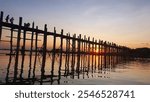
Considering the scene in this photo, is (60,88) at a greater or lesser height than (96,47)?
lesser

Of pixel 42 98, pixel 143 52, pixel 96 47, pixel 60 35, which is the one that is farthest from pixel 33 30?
pixel 143 52

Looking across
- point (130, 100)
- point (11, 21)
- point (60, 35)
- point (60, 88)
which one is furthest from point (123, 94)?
point (60, 35)

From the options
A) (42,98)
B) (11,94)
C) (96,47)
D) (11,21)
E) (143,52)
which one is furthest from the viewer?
(143,52)

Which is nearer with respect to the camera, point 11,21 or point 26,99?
point 26,99

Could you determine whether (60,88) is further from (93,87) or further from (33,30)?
(33,30)

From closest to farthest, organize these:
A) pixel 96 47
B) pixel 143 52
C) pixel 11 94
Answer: pixel 11 94 < pixel 96 47 < pixel 143 52

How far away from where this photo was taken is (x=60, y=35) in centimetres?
2127

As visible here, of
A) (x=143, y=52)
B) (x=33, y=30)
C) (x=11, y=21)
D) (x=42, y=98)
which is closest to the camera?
(x=42, y=98)

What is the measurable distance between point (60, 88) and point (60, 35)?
11.4 m

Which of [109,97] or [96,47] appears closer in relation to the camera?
[109,97]

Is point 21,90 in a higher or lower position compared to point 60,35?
lower

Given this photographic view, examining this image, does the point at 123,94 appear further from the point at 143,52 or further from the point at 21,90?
the point at 143,52

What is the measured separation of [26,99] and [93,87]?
2.70 metres

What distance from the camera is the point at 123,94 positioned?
984cm
